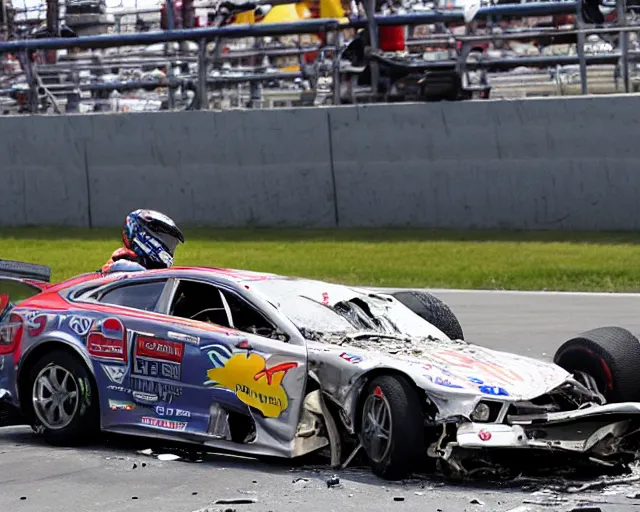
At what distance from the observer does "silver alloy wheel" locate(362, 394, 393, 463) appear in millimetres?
7184

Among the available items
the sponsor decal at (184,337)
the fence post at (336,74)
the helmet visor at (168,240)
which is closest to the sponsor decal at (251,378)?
the sponsor decal at (184,337)

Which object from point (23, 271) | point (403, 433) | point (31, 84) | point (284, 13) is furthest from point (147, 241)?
point (284, 13)

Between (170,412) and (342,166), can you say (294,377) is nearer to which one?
(170,412)

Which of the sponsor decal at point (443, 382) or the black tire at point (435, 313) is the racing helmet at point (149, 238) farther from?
the sponsor decal at point (443, 382)

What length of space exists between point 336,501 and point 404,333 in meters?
1.76

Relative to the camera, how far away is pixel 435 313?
960 cm

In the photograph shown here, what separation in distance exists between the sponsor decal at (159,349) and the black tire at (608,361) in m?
2.31

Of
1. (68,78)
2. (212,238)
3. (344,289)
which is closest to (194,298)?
(344,289)

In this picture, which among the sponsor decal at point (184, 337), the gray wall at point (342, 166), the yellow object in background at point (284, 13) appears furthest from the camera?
the yellow object in background at point (284, 13)

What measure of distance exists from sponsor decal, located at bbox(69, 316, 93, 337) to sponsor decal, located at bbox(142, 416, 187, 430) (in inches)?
27.9

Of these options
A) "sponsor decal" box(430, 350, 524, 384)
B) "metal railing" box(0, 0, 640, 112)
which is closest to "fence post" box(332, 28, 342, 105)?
"metal railing" box(0, 0, 640, 112)

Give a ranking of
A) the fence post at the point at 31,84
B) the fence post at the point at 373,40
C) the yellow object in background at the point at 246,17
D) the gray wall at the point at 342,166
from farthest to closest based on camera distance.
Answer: the yellow object in background at the point at 246,17 < the fence post at the point at 31,84 < the fence post at the point at 373,40 < the gray wall at the point at 342,166

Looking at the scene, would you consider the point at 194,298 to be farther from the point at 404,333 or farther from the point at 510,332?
the point at 510,332

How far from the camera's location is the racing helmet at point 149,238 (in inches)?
397
